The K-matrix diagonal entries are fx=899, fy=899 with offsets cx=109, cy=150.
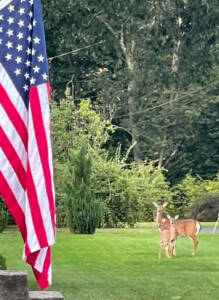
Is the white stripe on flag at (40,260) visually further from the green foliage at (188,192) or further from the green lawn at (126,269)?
the green foliage at (188,192)

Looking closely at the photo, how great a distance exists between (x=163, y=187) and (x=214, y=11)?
13.3 meters

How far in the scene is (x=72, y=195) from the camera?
92.6ft

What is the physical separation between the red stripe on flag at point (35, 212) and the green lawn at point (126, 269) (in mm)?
4463

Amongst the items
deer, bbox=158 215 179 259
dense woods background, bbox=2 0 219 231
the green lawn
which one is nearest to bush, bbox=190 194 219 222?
dense woods background, bbox=2 0 219 231

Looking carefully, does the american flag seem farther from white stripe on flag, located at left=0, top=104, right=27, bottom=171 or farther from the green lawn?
the green lawn

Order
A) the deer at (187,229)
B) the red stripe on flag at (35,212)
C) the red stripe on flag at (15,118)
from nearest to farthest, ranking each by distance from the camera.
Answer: the red stripe on flag at (35,212) < the red stripe on flag at (15,118) < the deer at (187,229)

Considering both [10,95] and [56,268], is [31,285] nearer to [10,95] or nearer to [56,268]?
[56,268]

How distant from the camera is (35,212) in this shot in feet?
27.0

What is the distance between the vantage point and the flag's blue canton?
8578 millimetres

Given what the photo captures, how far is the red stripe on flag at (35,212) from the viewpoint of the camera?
8219 millimetres

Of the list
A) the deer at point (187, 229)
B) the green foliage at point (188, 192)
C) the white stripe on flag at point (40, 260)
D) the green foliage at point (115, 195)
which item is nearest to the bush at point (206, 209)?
the green foliage at point (188, 192)

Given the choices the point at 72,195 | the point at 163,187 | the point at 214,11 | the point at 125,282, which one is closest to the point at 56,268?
the point at 125,282

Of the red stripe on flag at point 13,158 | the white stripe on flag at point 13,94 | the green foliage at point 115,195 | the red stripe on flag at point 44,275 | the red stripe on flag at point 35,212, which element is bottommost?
the green foliage at point 115,195

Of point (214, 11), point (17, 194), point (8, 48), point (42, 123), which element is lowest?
point (17, 194)
